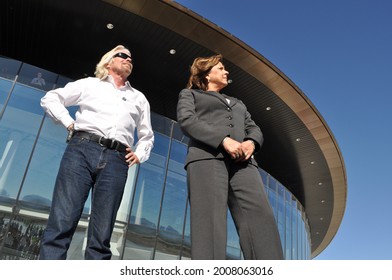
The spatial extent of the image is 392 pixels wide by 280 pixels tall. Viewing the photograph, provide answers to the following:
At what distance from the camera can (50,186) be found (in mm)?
8500

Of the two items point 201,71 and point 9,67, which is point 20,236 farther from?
point 201,71

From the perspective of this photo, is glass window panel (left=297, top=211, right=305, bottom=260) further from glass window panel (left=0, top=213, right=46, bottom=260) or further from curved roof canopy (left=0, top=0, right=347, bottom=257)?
glass window panel (left=0, top=213, right=46, bottom=260)

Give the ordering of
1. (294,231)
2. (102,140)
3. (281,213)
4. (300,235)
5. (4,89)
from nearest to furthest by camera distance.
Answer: (102,140) → (4,89) → (281,213) → (294,231) → (300,235)

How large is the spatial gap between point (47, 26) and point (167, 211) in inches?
252

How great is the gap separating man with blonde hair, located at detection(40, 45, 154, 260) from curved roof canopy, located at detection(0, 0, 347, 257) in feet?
18.7

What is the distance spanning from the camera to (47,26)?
8766 millimetres

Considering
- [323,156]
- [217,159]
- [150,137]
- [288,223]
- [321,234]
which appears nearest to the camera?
[217,159]

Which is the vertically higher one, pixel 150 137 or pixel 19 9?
pixel 19 9

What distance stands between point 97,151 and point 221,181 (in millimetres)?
1022

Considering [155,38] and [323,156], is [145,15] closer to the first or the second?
[155,38]

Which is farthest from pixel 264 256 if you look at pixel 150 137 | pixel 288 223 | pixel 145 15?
pixel 288 223

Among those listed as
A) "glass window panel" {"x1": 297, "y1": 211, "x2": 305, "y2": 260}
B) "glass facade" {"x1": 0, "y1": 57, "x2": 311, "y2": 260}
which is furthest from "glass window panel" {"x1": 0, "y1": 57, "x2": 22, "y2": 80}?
"glass window panel" {"x1": 297, "y1": 211, "x2": 305, "y2": 260}

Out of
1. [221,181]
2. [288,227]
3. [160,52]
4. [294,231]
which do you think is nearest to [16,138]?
[160,52]

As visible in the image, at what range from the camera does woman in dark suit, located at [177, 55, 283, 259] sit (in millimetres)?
1964
